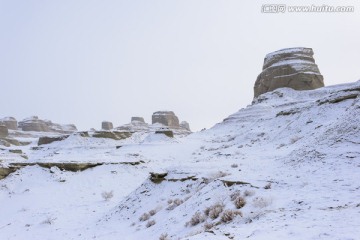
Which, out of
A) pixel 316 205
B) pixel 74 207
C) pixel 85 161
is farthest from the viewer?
pixel 85 161

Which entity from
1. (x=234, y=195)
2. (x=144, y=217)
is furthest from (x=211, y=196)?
(x=144, y=217)

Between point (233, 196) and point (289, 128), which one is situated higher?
point (289, 128)

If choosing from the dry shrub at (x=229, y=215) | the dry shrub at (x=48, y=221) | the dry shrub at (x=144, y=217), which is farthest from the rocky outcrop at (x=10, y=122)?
the dry shrub at (x=229, y=215)

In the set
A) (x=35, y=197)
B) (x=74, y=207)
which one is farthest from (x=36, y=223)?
(x=35, y=197)

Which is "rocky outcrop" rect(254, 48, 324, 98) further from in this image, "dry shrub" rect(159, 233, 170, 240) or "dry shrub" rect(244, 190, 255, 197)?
"dry shrub" rect(159, 233, 170, 240)

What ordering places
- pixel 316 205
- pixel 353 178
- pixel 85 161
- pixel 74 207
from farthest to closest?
1. pixel 85 161
2. pixel 74 207
3. pixel 353 178
4. pixel 316 205

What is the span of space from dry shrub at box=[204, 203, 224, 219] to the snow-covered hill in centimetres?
3

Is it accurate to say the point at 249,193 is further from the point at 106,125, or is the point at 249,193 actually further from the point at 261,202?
the point at 106,125

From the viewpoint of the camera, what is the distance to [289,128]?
2884 cm

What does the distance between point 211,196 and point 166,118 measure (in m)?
115

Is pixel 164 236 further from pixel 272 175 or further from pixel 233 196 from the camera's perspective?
pixel 272 175

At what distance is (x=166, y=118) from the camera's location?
124 meters

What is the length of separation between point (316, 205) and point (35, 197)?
19458mm

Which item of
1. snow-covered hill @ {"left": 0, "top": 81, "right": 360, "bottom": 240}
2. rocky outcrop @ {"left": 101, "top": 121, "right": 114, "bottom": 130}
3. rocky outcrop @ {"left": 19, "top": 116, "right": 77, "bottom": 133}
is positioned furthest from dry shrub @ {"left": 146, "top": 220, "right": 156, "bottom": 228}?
rocky outcrop @ {"left": 101, "top": 121, "right": 114, "bottom": 130}
